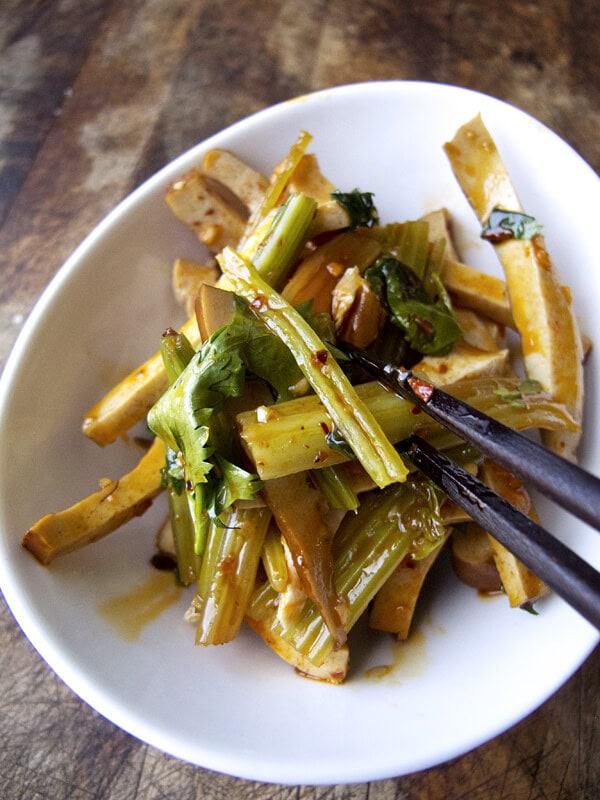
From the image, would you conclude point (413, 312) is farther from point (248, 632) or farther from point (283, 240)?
point (248, 632)

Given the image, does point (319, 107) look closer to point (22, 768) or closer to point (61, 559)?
point (61, 559)

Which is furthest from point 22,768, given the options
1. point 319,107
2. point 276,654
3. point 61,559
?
Result: point 319,107

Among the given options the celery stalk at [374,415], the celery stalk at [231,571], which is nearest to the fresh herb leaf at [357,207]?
the celery stalk at [374,415]

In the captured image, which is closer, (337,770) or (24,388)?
(337,770)

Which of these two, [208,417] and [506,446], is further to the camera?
[208,417]

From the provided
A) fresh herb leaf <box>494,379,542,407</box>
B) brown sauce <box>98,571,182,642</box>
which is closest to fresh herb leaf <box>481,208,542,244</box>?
fresh herb leaf <box>494,379,542,407</box>

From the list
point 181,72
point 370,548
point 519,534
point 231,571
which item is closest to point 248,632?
point 231,571

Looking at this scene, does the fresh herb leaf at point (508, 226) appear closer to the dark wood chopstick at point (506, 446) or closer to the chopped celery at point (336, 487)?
the dark wood chopstick at point (506, 446)
